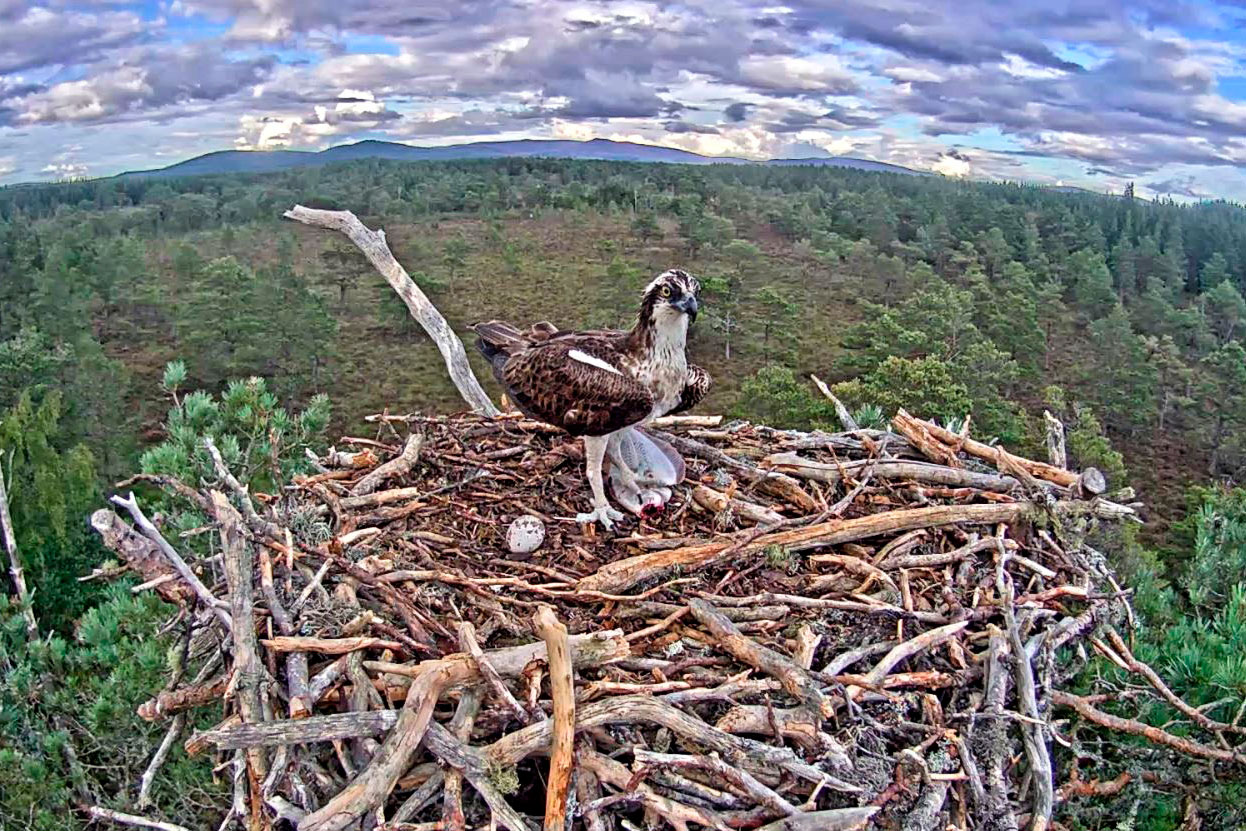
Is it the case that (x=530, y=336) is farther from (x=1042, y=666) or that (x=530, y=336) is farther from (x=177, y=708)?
(x=1042, y=666)

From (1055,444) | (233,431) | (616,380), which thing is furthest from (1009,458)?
(233,431)

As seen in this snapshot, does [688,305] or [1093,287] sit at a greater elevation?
[688,305]

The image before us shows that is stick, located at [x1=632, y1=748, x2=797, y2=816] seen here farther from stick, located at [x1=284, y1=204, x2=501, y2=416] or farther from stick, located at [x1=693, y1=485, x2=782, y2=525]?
stick, located at [x1=284, y1=204, x2=501, y2=416]

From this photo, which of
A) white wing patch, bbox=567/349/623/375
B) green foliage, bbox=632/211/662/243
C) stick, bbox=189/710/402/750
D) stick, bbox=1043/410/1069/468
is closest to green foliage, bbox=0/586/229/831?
white wing patch, bbox=567/349/623/375

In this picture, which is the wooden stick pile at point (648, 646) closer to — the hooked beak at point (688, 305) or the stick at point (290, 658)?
the stick at point (290, 658)

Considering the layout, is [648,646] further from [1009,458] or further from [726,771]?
[1009,458]

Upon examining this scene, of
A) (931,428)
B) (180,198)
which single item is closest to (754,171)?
(180,198)
